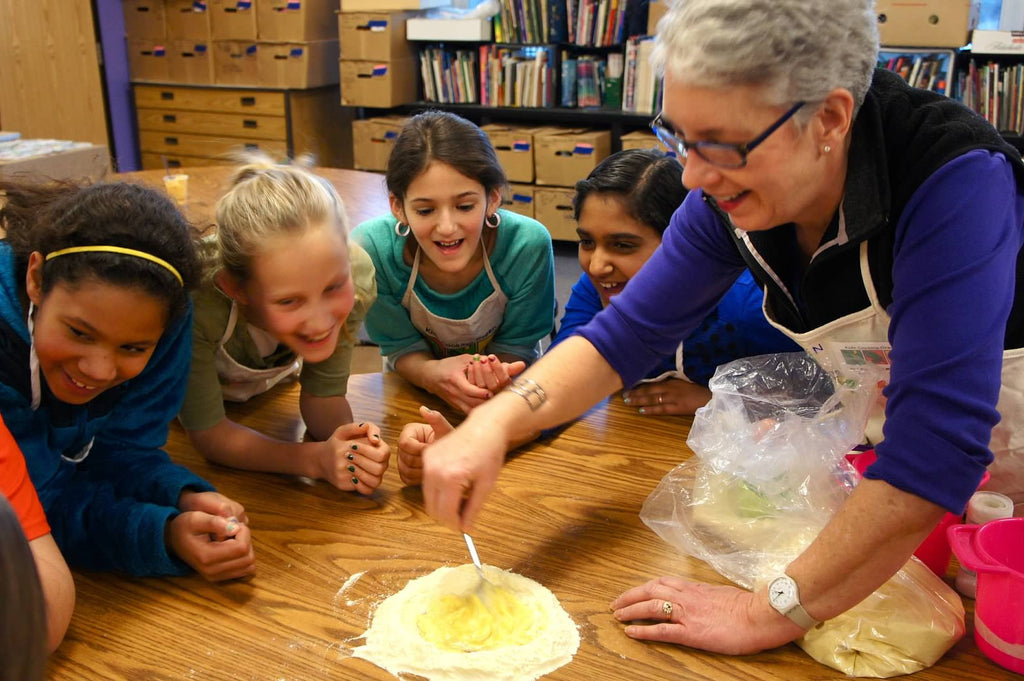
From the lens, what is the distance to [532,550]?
116 cm

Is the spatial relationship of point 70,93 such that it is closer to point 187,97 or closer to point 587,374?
point 187,97

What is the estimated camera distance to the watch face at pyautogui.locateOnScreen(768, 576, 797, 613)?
3.11ft

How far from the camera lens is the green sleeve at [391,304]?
189 centimetres

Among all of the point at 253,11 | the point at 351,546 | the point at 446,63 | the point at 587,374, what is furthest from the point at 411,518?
the point at 253,11

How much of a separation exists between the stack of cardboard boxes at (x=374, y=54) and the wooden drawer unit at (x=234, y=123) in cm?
41

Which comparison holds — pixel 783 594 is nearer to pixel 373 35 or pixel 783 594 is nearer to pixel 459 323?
pixel 459 323

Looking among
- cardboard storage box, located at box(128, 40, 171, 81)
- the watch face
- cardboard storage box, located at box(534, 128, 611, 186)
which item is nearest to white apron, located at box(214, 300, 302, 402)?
the watch face

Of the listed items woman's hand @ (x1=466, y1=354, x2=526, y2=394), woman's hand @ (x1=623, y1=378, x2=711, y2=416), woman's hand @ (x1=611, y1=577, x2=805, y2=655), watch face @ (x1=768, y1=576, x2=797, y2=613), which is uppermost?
woman's hand @ (x1=466, y1=354, x2=526, y2=394)

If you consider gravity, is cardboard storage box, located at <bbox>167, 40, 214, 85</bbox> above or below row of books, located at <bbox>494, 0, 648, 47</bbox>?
below

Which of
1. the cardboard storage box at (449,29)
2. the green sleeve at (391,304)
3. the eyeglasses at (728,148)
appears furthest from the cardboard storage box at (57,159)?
the eyeglasses at (728,148)

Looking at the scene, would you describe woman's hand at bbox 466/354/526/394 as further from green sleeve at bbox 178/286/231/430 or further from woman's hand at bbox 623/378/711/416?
green sleeve at bbox 178/286/231/430

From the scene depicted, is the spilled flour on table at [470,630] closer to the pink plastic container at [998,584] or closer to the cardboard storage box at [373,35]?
the pink plastic container at [998,584]

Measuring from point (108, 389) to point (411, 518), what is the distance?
0.45 metres

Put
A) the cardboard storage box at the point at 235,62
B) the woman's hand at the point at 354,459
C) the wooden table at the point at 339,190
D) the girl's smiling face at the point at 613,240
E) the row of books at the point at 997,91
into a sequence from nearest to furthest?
1. the woman's hand at the point at 354,459
2. the girl's smiling face at the point at 613,240
3. the wooden table at the point at 339,190
4. the row of books at the point at 997,91
5. the cardboard storage box at the point at 235,62
